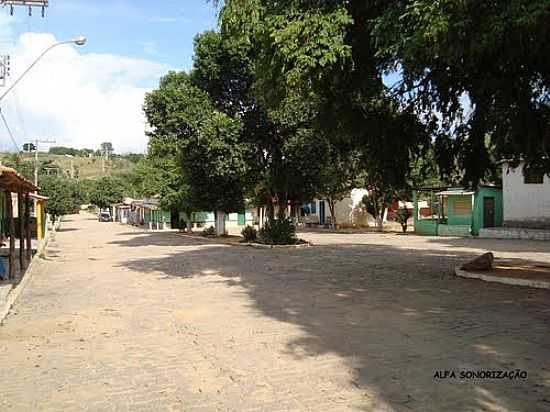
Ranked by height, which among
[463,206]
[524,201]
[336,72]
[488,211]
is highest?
[336,72]

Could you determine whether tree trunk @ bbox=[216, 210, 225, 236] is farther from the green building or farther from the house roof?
the house roof

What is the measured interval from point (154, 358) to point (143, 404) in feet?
5.88

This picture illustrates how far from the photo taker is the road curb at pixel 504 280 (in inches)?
485

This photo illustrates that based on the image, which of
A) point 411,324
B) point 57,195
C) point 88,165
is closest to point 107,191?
point 57,195

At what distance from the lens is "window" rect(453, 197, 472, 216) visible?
35.8m

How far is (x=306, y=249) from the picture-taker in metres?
25.8

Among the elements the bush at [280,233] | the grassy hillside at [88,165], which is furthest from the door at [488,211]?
the grassy hillside at [88,165]

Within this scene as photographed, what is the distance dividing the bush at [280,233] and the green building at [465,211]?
38.3 ft

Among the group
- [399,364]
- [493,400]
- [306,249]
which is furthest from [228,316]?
[306,249]

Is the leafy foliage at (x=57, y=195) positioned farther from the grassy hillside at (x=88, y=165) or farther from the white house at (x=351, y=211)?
the grassy hillside at (x=88, y=165)

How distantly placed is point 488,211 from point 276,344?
30881mm

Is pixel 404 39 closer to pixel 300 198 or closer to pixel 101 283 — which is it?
pixel 101 283

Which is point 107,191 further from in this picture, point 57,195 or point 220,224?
point 220,224

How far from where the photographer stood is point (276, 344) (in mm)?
7785
